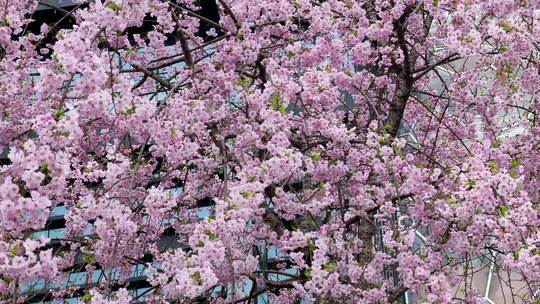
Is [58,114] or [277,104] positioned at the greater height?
[277,104]

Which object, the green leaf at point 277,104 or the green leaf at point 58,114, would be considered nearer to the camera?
the green leaf at point 58,114

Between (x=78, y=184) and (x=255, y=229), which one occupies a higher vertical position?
(x=78, y=184)

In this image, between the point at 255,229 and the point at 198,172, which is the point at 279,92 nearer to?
the point at 255,229

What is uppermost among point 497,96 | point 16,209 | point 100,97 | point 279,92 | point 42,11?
point 42,11

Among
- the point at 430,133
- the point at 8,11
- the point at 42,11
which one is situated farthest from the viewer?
the point at 42,11

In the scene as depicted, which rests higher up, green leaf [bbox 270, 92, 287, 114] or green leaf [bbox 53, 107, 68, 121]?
green leaf [bbox 270, 92, 287, 114]

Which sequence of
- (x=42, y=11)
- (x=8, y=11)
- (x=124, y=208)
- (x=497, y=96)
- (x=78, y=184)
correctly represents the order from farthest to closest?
(x=42, y=11) → (x=78, y=184) → (x=497, y=96) → (x=8, y=11) → (x=124, y=208)

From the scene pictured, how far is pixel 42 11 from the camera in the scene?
12992 mm

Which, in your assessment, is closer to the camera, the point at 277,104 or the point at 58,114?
the point at 58,114

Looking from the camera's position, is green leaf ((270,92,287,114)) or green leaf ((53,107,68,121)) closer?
green leaf ((53,107,68,121))

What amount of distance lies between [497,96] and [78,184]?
11.6 feet

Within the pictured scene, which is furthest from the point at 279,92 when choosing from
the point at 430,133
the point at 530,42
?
the point at 430,133

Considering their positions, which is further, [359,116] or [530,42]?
[359,116]

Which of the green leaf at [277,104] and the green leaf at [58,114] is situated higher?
the green leaf at [277,104]
